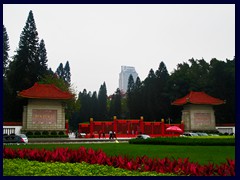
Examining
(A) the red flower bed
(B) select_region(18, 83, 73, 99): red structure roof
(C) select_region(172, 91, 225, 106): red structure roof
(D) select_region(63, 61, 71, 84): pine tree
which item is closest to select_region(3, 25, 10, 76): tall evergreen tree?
(B) select_region(18, 83, 73, 99): red structure roof

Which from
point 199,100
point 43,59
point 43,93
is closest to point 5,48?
point 43,59

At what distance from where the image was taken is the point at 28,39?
131ft

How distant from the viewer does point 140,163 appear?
22.2 feet

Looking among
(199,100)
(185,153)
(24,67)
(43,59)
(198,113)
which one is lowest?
(185,153)

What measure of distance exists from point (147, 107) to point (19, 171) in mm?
40127

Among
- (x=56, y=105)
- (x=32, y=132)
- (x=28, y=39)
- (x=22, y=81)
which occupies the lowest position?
(x=32, y=132)

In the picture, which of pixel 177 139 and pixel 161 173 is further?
pixel 177 139

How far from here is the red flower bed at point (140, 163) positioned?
5.96 metres

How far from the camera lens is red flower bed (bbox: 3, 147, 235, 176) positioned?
596cm

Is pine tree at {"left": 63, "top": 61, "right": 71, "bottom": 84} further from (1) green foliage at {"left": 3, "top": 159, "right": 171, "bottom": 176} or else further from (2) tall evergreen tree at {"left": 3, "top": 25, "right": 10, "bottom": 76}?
(1) green foliage at {"left": 3, "top": 159, "right": 171, "bottom": 176}

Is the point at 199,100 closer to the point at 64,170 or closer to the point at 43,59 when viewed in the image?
the point at 43,59

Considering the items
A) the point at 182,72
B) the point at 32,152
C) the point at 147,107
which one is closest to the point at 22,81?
the point at 147,107

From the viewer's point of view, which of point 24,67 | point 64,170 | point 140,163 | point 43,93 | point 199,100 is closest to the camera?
point 64,170
